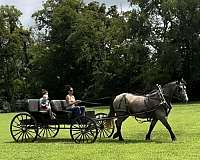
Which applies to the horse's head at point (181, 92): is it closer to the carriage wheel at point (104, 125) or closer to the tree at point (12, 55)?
the carriage wheel at point (104, 125)

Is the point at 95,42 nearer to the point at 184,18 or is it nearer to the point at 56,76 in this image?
the point at 56,76

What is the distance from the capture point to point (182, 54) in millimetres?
60125

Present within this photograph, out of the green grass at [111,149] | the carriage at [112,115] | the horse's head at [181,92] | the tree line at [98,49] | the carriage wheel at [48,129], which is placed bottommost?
the green grass at [111,149]

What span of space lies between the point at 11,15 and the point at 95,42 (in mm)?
15328

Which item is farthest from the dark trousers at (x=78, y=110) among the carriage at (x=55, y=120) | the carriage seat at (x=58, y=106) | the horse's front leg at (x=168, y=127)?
the horse's front leg at (x=168, y=127)

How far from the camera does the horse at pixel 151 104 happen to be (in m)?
17.5

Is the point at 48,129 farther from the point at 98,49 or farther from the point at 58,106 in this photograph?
the point at 98,49

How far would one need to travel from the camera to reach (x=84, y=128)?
17.3 meters

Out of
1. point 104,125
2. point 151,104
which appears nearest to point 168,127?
point 151,104

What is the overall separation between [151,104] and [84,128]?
2.48 meters

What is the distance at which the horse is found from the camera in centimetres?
1750

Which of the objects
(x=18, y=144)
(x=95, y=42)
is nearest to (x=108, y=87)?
(x=95, y=42)

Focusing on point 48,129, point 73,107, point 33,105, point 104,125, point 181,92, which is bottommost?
point 48,129

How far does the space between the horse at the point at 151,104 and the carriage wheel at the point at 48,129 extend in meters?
2.27
